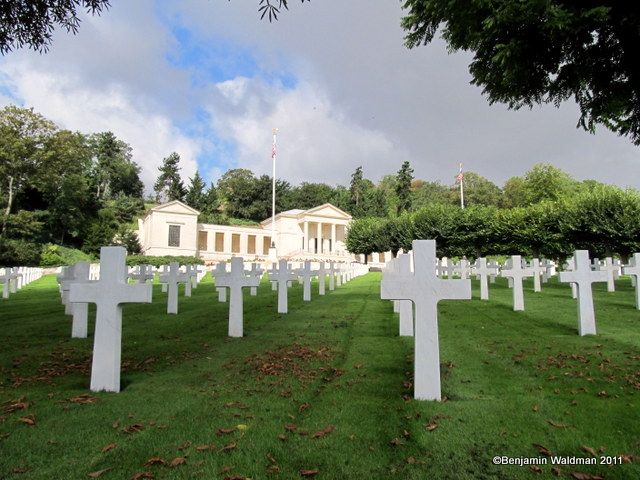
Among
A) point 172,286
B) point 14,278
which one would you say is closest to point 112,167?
point 14,278

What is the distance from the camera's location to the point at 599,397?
168 inches

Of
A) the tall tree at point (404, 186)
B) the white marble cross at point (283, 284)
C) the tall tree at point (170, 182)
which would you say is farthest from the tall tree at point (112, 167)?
the white marble cross at point (283, 284)

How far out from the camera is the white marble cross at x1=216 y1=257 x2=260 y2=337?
7.86m

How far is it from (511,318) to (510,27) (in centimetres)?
586

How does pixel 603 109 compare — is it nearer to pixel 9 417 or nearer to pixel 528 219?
pixel 9 417

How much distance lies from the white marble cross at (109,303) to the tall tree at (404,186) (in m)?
67.6

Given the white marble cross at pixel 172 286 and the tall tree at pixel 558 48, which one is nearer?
the tall tree at pixel 558 48

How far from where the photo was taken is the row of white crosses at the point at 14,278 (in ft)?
53.8

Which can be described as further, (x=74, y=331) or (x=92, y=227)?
(x=92, y=227)

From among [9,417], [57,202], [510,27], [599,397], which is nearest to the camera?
[9,417]

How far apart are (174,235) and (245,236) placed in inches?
494

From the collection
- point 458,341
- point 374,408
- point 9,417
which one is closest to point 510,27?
point 458,341

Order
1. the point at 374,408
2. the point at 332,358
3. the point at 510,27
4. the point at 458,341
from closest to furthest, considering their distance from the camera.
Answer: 1. the point at 374,408
2. the point at 332,358
3. the point at 458,341
4. the point at 510,27

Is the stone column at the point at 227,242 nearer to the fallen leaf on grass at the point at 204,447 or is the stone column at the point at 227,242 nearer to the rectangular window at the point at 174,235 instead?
the rectangular window at the point at 174,235
